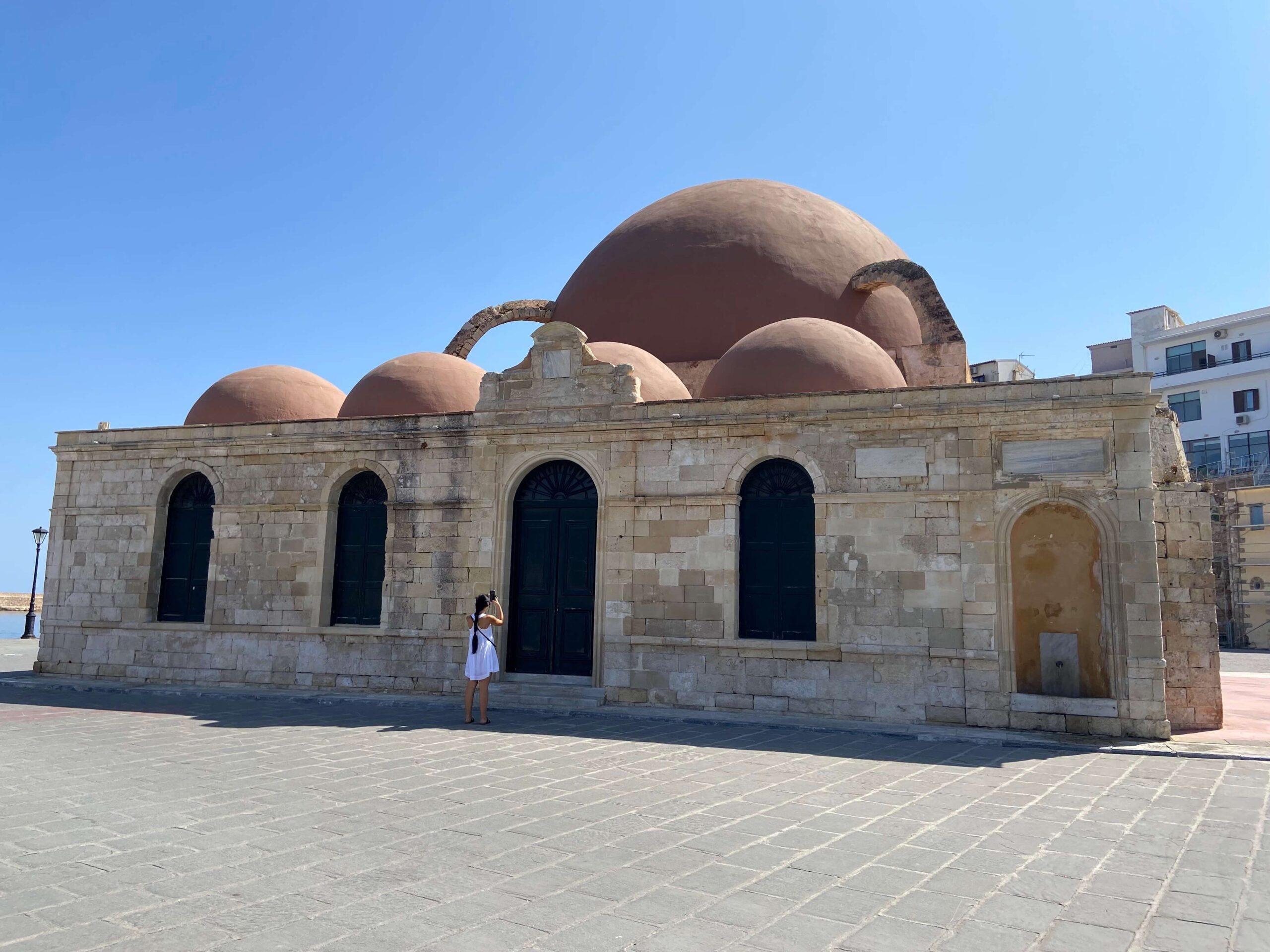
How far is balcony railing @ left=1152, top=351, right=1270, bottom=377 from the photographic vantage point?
32.7m

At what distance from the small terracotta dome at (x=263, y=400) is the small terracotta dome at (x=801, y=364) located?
20.5ft

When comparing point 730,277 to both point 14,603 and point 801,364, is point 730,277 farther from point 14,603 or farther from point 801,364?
point 14,603

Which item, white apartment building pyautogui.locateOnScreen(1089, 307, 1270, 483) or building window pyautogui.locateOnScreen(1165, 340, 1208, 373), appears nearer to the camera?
white apartment building pyautogui.locateOnScreen(1089, 307, 1270, 483)

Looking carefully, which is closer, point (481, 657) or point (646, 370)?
point (481, 657)

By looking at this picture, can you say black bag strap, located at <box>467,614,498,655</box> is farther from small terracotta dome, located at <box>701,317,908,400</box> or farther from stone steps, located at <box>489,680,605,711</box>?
small terracotta dome, located at <box>701,317,908,400</box>

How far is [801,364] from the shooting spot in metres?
10.4

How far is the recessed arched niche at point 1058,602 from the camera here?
912cm

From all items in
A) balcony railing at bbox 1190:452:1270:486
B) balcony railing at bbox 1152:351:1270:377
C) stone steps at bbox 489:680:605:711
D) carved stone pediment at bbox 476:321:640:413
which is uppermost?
balcony railing at bbox 1152:351:1270:377

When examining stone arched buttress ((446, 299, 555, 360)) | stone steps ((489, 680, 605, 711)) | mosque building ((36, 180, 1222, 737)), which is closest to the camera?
mosque building ((36, 180, 1222, 737))

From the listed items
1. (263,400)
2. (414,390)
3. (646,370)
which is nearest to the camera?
(646,370)

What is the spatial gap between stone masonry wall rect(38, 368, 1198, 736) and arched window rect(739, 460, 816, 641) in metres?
0.23

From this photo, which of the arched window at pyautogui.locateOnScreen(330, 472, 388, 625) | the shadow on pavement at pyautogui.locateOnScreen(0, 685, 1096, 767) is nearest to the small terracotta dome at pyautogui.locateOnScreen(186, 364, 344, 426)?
the arched window at pyautogui.locateOnScreen(330, 472, 388, 625)

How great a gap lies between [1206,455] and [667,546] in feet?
103

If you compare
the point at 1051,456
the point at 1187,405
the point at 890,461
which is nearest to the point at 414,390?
the point at 890,461
